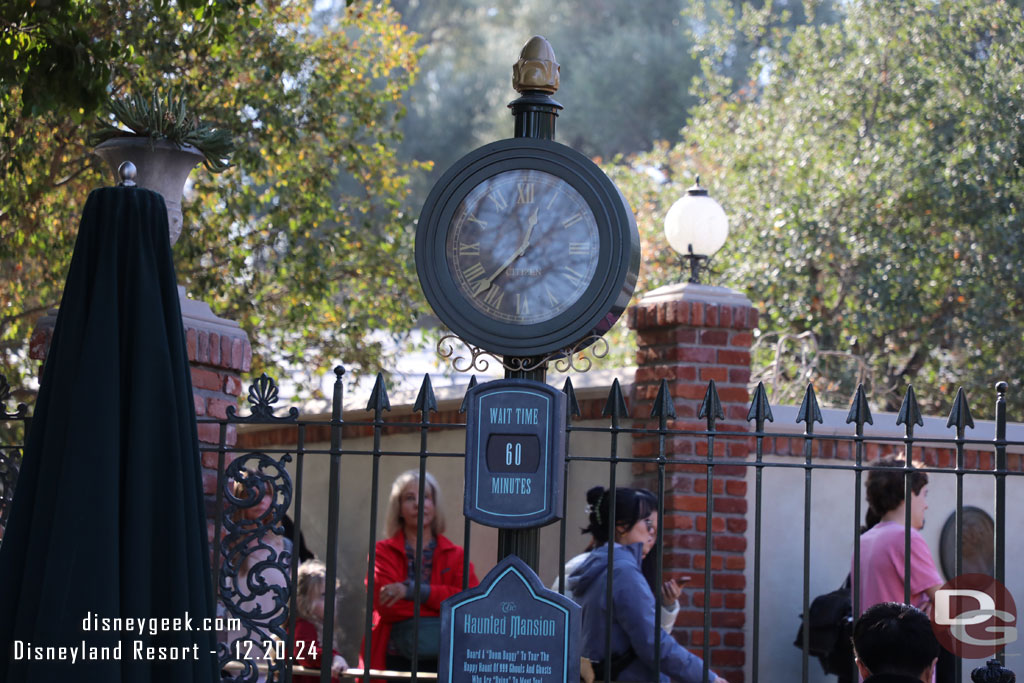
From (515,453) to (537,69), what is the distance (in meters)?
1.24

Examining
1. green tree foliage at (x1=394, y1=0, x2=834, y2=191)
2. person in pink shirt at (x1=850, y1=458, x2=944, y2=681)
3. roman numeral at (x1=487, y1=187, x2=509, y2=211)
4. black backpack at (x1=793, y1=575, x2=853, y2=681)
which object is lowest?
black backpack at (x1=793, y1=575, x2=853, y2=681)

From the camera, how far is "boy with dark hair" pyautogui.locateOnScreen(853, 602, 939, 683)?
12.1ft

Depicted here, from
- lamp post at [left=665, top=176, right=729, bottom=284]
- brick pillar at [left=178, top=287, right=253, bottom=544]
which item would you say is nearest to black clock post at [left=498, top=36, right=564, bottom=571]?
brick pillar at [left=178, top=287, right=253, bottom=544]

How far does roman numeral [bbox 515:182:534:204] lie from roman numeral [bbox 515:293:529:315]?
1.01 ft

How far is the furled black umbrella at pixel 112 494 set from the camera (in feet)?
9.96

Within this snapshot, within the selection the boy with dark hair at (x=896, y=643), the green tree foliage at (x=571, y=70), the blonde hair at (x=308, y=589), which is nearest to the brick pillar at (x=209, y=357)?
the blonde hair at (x=308, y=589)

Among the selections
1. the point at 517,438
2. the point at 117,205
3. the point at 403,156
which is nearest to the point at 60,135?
the point at 117,205

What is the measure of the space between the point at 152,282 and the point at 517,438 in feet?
3.94

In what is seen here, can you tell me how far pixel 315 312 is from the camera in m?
10.2

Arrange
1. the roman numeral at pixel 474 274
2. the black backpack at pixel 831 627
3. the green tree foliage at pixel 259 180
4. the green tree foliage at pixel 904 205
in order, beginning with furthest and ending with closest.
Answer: the green tree foliage at pixel 904 205
the green tree foliage at pixel 259 180
the black backpack at pixel 831 627
the roman numeral at pixel 474 274

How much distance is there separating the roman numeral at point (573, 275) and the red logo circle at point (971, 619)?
1.74m

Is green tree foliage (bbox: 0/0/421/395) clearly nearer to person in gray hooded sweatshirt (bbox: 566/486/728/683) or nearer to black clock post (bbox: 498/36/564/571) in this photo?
black clock post (bbox: 498/36/564/571)

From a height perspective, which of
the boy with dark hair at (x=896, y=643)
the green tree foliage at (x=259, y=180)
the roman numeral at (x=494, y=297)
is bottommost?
the boy with dark hair at (x=896, y=643)

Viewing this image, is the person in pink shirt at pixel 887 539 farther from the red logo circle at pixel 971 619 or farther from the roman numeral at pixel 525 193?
the roman numeral at pixel 525 193
